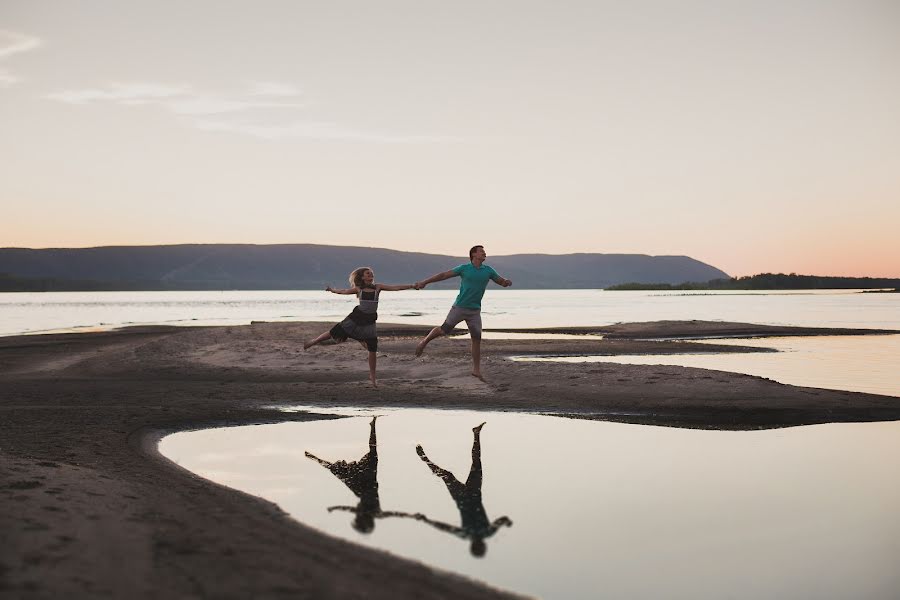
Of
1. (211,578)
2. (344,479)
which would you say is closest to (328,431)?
(344,479)

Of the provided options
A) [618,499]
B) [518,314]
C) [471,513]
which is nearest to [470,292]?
[618,499]

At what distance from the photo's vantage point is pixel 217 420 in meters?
13.2

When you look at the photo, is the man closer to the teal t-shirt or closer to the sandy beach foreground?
the teal t-shirt

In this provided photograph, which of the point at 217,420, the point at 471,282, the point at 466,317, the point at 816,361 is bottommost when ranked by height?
the point at 217,420

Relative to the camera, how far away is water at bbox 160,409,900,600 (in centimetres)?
575

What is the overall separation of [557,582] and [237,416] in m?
9.10

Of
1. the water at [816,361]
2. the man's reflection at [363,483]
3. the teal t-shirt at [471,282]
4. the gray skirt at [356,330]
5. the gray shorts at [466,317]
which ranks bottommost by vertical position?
the man's reflection at [363,483]

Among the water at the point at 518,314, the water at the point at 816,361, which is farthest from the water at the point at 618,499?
the water at the point at 518,314

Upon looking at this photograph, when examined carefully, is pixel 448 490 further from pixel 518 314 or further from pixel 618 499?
pixel 518 314

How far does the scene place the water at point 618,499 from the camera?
5754 mm

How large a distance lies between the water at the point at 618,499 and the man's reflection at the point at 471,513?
63mm

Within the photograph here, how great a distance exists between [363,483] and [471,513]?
1666mm

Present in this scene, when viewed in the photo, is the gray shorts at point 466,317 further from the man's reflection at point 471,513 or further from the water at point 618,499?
the man's reflection at point 471,513

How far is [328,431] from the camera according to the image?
39.8 feet
